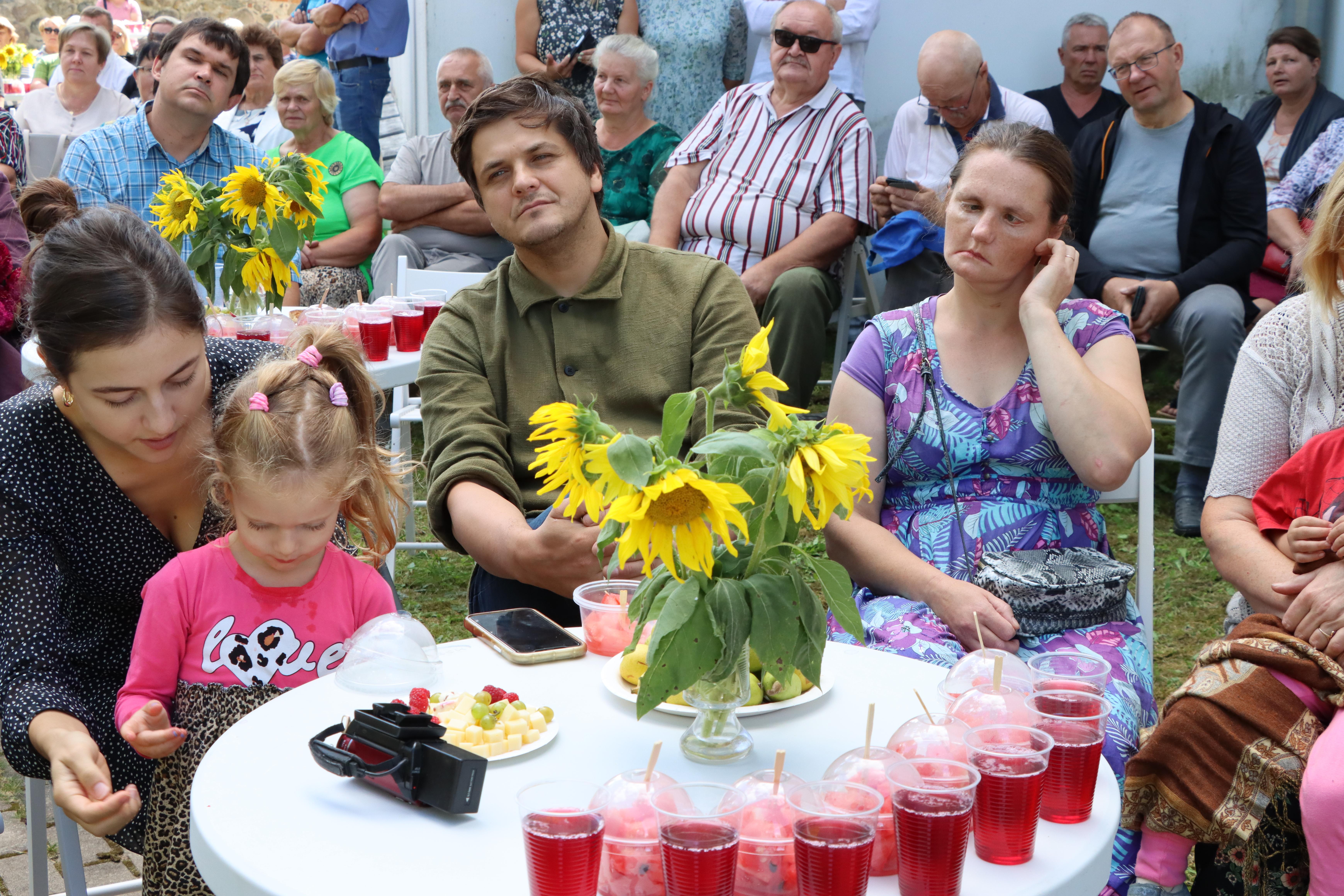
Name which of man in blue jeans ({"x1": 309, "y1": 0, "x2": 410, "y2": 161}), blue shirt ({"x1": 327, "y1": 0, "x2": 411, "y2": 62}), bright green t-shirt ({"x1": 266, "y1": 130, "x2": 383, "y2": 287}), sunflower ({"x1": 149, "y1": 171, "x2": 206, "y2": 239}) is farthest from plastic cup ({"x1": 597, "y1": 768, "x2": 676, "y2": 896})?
blue shirt ({"x1": 327, "y1": 0, "x2": 411, "y2": 62})

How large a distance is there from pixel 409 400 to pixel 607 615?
9.88 feet

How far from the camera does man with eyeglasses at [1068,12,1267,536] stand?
14.7 feet

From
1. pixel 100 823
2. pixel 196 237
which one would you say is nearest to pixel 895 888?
pixel 100 823

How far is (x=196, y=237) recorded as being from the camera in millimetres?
3109

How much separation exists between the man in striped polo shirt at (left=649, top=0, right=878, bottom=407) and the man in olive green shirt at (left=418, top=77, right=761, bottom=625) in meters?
2.29

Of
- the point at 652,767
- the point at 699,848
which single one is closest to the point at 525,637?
the point at 652,767

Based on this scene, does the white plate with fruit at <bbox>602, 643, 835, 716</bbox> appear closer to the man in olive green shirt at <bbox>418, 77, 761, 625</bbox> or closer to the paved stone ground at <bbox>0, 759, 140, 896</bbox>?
the man in olive green shirt at <bbox>418, 77, 761, 625</bbox>

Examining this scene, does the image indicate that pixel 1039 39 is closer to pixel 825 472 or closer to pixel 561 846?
pixel 825 472

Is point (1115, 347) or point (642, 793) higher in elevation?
point (1115, 347)

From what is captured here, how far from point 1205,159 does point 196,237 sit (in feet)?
12.4

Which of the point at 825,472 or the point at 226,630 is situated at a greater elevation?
the point at 825,472

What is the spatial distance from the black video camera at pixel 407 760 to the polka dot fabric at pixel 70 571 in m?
0.64

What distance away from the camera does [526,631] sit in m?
1.75

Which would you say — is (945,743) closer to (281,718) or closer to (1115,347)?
(281,718)
